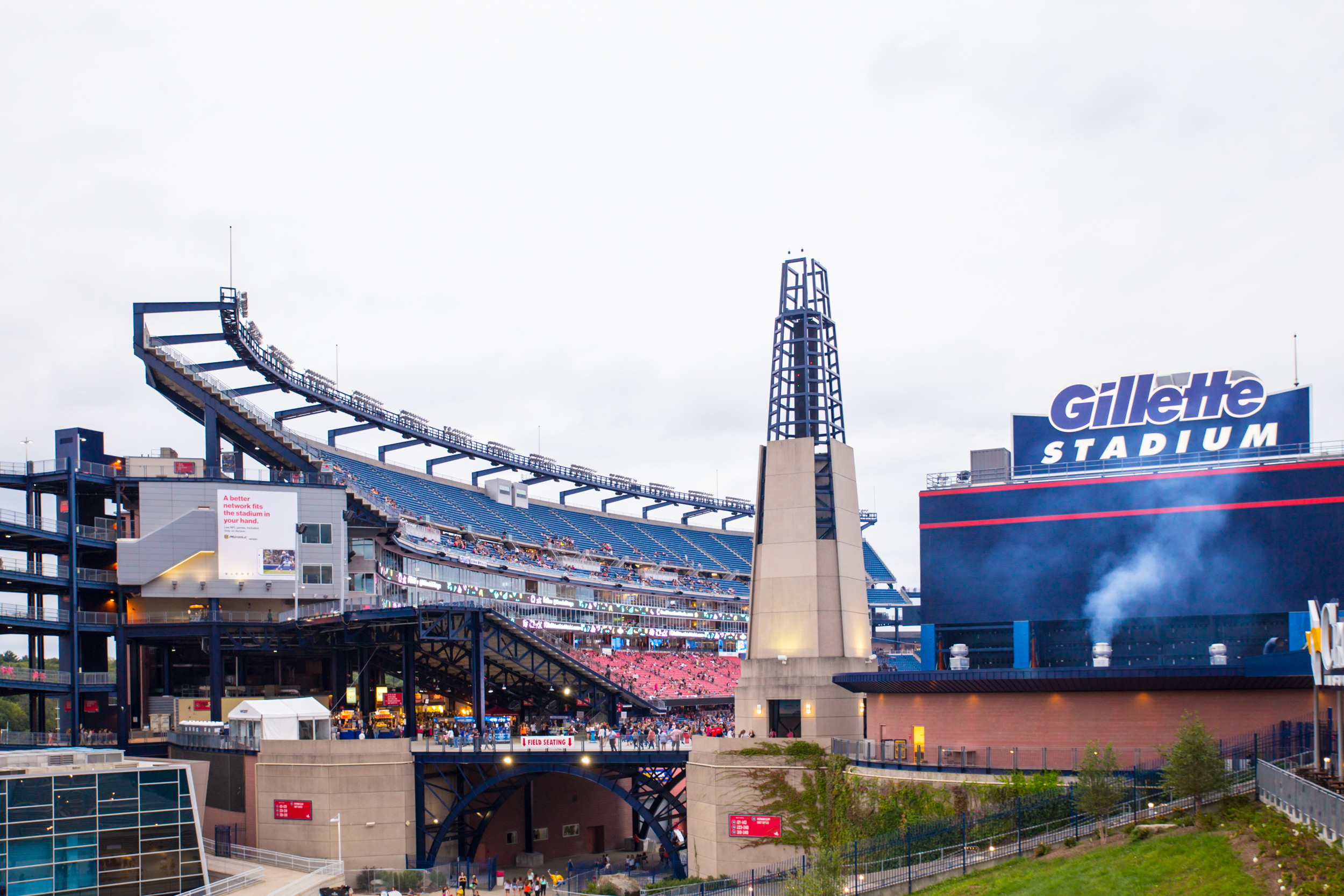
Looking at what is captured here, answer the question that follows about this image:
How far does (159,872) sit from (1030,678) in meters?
39.0

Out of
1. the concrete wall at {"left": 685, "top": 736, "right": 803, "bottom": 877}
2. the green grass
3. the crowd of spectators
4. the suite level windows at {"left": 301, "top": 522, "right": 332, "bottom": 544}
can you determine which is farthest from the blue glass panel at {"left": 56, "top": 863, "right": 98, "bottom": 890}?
the green grass

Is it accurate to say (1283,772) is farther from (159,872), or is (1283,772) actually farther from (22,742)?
(22,742)

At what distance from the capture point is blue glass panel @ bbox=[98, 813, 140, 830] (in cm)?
5322

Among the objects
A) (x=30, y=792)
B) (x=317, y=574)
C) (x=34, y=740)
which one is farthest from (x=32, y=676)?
(x=30, y=792)

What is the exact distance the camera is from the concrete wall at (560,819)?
73.6m

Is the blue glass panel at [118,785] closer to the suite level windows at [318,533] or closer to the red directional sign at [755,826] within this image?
the red directional sign at [755,826]

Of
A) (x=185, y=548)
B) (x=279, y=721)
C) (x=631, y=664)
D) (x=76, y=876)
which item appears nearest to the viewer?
(x=76, y=876)

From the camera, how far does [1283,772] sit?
3425 cm

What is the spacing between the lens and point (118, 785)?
53.8m

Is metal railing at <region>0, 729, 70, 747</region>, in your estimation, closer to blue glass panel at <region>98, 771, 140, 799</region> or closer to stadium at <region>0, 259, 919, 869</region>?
stadium at <region>0, 259, 919, 869</region>

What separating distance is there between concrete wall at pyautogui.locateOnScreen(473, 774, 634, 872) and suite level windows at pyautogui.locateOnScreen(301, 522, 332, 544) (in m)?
21.4

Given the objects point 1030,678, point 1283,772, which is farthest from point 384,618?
point 1283,772

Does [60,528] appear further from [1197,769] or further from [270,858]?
[1197,769]

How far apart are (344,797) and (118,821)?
488 inches
